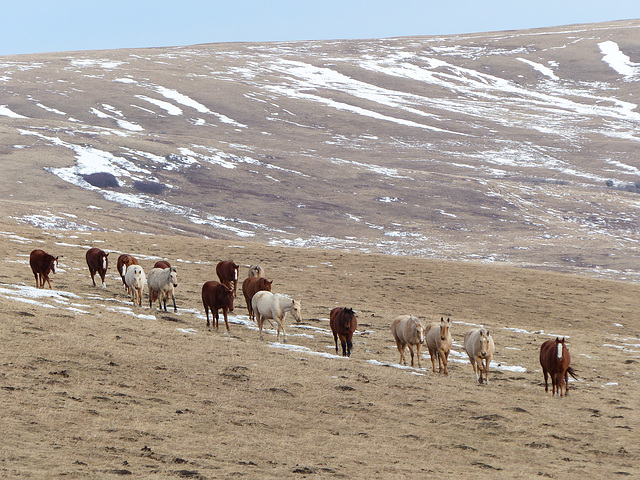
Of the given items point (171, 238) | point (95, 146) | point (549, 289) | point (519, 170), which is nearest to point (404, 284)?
point (549, 289)

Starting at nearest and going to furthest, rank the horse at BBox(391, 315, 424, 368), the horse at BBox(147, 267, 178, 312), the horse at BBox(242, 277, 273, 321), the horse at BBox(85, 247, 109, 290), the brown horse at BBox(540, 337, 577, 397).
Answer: the brown horse at BBox(540, 337, 577, 397) → the horse at BBox(391, 315, 424, 368) → the horse at BBox(147, 267, 178, 312) → the horse at BBox(242, 277, 273, 321) → the horse at BBox(85, 247, 109, 290)

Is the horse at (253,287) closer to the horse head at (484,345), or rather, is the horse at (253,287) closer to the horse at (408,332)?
the horse at (408,332)

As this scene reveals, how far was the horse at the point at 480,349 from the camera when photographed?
794 inches

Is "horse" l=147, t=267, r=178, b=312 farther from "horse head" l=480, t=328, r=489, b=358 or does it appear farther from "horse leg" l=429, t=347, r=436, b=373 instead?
"horse head" l=480, t=328, r=489, b=358

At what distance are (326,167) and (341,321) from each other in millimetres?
110106

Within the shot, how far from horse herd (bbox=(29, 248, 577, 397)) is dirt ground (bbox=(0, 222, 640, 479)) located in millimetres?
575

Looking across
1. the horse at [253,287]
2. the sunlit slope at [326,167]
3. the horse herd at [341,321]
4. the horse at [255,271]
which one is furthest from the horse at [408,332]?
the sunlit slope at [326,167]

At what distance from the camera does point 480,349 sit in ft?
66.6

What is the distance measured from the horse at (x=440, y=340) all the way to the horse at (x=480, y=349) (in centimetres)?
63

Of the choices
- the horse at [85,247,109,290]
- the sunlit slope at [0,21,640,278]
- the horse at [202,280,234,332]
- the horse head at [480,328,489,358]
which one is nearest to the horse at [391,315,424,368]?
the horse head at [480,328,489,358]

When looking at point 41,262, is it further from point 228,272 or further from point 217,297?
point 228,272

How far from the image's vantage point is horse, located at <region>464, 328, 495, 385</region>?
66.2 ft

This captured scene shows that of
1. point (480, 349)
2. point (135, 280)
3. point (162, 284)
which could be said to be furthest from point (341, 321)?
point (135, 280)

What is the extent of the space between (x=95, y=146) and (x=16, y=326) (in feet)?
354
